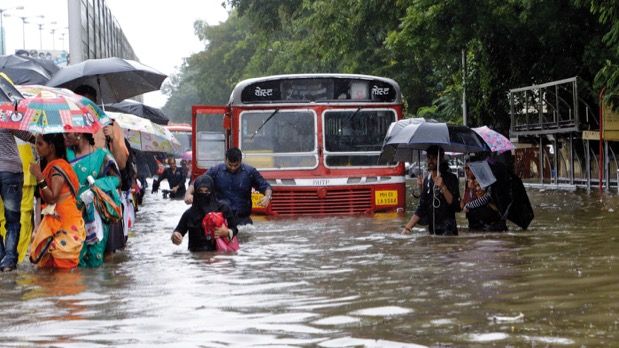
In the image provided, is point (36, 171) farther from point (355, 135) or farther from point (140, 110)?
point (140, 110)

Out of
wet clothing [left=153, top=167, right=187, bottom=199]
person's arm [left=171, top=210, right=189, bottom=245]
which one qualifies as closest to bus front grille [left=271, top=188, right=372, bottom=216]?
person's arm [left=171, top=210, right=189, bottom=245]

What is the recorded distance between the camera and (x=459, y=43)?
91.5 ft

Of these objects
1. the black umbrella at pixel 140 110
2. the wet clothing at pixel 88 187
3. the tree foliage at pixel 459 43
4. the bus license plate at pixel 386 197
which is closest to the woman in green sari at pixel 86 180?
the wet clothing at pixel 88 187

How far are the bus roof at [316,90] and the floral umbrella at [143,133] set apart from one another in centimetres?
162

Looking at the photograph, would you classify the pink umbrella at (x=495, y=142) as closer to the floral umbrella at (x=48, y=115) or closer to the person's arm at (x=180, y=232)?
the person's arm at (x=180, y=232)

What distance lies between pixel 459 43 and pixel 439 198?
1403cm

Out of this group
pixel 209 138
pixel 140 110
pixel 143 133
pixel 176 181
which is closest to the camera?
pixel 143 133

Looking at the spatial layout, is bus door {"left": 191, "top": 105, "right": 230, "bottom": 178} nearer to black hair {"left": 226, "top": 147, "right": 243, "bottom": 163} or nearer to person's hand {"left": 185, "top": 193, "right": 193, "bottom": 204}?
black hair {"left": 226, "top": 147, "right": 243, "bottom": 163}

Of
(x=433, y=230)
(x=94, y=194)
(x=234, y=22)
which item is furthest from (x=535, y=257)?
(x=234, y=22)

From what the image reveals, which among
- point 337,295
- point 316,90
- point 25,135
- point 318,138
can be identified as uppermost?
point 316,90

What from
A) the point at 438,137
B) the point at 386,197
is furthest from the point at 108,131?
the point at 386,197

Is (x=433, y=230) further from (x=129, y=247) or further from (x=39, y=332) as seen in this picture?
(x=39, y=332)

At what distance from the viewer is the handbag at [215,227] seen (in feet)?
42.6

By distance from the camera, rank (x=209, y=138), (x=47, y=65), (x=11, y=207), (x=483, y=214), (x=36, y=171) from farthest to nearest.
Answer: (x=209, y=138) < (x=47, y=65) < (x=483, y=214) < (x=11, y=207) < (x=36, y=171)
